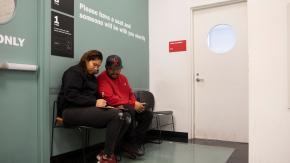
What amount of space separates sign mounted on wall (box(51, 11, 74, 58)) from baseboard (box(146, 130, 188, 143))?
1.97m

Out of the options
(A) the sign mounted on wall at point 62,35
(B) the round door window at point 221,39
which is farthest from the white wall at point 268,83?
(A) the sign mounted on wall at point 62,35

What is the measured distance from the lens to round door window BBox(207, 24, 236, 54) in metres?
3.62

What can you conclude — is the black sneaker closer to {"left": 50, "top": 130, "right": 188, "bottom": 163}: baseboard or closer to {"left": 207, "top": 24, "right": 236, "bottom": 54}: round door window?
{"left": 50, "top": 130, "right": 188, "bottom": 163}: baseboard

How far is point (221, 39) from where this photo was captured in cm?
368

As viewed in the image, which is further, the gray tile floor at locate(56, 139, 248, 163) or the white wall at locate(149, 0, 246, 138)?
the white wall at locate(149, 0, 246, 138)

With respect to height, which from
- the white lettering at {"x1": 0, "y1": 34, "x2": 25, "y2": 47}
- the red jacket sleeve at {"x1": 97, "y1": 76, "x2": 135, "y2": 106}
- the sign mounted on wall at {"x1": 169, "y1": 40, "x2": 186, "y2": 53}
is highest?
the sign mounted on wall at {"x1": 169, "y1": 40, "x2": 186, "y2": 53}

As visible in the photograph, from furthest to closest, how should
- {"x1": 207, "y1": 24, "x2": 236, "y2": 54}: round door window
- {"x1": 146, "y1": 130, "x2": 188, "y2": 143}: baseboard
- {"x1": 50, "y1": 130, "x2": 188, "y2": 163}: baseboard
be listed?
{"x1": 146, "y1": 130, "x2": 188, "y2": 143}: baseboard, {"x1": 207, "y1": 24, "x2": 236, "y2": 54}: round door window, {"x1": 50, "y1": 130, "x2": 188, "y2": 163}: baseboard

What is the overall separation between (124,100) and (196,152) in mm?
1128

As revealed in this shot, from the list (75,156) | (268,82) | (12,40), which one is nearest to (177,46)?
(268,82)

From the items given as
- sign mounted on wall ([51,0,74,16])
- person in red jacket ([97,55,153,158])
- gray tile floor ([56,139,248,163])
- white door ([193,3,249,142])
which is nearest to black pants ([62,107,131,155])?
person in red jacket ([97,55,153,158])

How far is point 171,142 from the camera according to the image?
357 centimetres

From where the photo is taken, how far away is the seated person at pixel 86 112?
2234 mm

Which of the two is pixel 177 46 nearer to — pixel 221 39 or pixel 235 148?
pixel 221 39

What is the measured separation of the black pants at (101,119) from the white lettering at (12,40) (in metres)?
0.76
